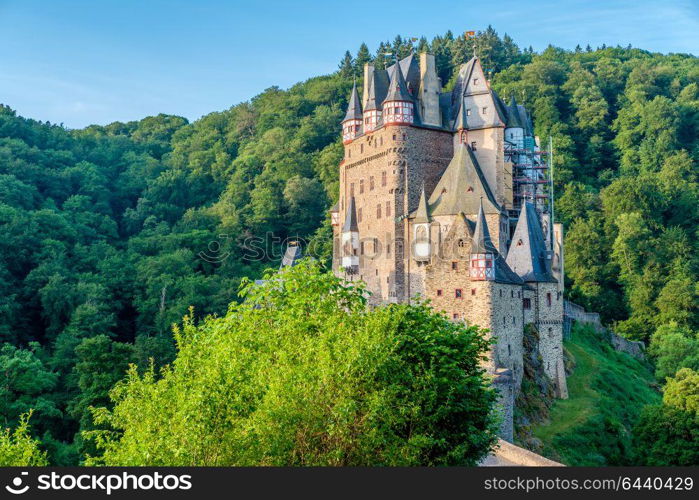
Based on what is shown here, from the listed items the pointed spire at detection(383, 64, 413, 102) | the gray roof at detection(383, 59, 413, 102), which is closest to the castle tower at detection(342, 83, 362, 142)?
the pointed spire at detection(383, 64, 413, 102)

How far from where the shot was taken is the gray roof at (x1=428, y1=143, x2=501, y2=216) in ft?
158

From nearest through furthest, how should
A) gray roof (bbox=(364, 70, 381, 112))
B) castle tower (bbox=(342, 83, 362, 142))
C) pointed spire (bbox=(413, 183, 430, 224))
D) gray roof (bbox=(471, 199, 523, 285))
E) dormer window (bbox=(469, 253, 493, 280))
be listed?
dormer window (bbox=(469, 253, 493, 280)) < gray roof (bbox=(471, 199, 523, 285)) < pointed spire (bbox=(413, 183, 430, 224)) < gray roof (bbox=(364, 70, 381, 112)) < castle tower (bbox=(342, 83, 362, 142))

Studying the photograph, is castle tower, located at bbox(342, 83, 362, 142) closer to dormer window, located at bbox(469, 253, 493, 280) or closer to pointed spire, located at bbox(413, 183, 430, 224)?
pointed spire, located at bbox(413, 183, 430, 224)

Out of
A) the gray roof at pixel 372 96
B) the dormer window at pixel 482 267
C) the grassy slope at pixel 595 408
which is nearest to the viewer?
the dormer window at pixel 482 267

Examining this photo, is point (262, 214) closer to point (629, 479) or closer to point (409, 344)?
point (409, 344)

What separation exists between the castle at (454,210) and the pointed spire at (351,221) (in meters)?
0.07

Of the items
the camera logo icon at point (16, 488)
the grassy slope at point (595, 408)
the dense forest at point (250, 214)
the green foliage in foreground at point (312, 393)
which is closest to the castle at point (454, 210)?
the grassy slope at point (595, 408)

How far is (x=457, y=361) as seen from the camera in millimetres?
24984

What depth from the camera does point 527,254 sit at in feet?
152

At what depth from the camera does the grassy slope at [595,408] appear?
42656 mm

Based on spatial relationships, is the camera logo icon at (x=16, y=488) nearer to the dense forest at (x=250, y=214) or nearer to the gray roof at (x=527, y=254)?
the dense forest at (x=250, y=214)

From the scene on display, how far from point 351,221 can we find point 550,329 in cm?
1436

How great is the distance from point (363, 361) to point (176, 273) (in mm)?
54286

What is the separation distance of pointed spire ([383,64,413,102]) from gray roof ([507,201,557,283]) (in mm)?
10129
